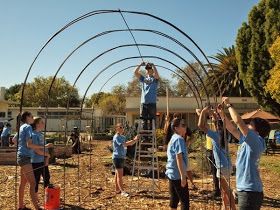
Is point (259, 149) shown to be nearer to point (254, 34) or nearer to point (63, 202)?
point (63, 202)

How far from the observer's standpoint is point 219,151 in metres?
6.53

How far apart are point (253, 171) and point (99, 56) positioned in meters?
4.77

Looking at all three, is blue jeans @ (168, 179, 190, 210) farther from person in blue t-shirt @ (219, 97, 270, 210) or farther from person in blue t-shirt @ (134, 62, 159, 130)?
person in blue t-shirt @ (134, 62, 159, 130)

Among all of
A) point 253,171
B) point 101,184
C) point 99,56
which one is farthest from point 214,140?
point 101,184

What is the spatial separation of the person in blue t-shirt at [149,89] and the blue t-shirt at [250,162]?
4991 millimetres

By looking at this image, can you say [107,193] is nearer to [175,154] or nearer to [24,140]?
[24,140]

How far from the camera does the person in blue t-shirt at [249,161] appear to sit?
14.2 feet

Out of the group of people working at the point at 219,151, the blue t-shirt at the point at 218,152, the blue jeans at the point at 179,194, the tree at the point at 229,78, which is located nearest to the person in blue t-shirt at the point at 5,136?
the group of people working at the point at 219,151

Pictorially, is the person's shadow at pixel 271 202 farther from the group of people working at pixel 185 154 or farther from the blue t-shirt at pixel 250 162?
the blue t-shirt at pixel 250 162

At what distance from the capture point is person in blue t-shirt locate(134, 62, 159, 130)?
940 centimetres

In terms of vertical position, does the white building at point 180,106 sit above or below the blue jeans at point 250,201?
above

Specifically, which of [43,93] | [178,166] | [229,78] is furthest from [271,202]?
[43,93]

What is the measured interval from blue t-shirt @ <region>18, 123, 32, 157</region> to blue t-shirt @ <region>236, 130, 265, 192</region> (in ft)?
12.1

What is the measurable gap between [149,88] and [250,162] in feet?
17.4
